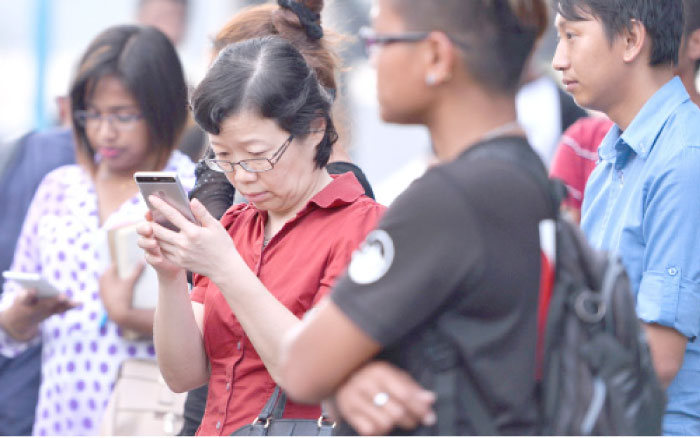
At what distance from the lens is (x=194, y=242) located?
6.20ft

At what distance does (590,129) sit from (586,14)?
3.99 feet

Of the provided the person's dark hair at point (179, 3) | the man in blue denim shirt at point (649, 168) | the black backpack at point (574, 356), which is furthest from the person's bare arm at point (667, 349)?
the person's dark hair at point (179, 3)

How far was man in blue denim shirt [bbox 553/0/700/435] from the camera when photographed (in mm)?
2053

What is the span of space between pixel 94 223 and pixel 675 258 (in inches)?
74.7

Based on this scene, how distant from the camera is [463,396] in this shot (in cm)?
141

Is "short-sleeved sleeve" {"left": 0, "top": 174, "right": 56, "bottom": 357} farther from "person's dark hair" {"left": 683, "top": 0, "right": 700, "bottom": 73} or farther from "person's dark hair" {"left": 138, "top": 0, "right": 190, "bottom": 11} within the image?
"person's dark hair" {"left": 138, "top": 0, "right": 190, "bottom": 11}

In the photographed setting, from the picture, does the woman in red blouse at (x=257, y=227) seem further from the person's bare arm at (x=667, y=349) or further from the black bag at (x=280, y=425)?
the person's bare arm at (x=667, y=349)

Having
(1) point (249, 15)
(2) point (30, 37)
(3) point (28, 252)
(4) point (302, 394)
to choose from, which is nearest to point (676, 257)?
(4) point (302, 394)

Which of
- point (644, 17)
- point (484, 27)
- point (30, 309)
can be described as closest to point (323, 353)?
point (484, 27)

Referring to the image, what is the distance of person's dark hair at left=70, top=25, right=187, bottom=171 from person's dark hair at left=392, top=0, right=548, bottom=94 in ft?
6.24

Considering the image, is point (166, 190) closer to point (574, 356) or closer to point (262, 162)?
point (262, 162)

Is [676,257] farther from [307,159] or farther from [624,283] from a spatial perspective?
[307,159]

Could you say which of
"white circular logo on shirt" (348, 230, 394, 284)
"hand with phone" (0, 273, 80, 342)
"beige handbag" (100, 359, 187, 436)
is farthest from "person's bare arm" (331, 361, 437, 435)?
"hand with phone" (0, 273, 80, 342)

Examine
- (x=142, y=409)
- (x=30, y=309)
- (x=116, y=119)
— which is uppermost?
(x=116, y=119)
